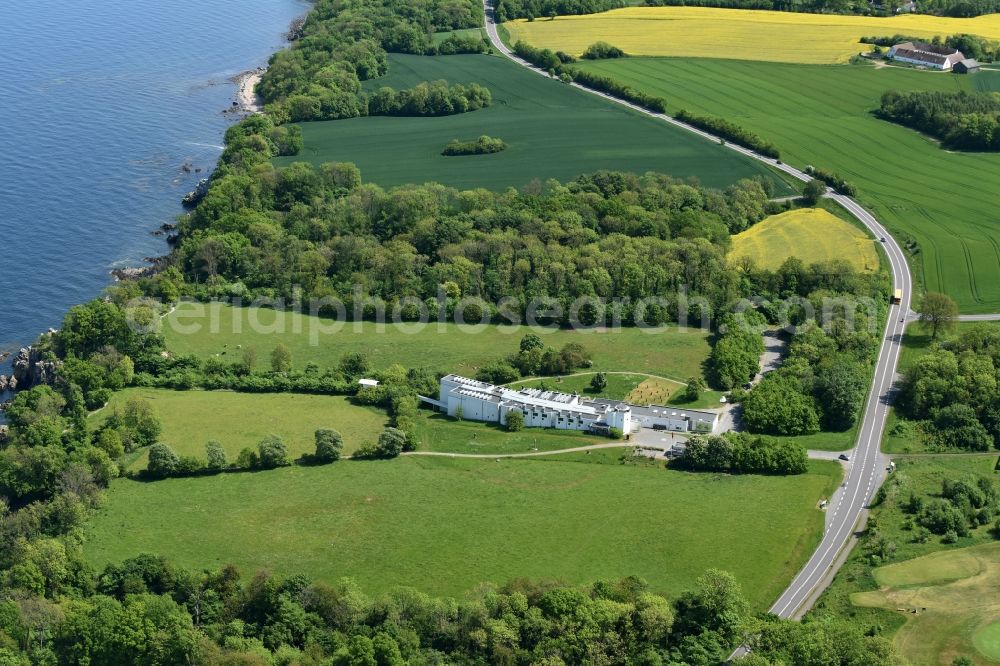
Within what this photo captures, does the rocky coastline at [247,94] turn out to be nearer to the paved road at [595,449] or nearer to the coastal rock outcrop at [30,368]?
the coastal rock outcrop at [30,368]

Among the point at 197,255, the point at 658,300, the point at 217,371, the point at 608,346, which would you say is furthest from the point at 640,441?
the point at 197,255

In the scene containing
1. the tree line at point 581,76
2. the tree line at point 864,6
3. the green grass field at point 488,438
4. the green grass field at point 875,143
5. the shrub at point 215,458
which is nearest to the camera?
the shrub at point 215,458

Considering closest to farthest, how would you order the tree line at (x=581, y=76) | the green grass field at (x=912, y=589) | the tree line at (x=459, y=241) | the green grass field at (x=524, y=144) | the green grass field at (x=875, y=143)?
the green grass field at (x=912, y=589) < the tree line at (x=459, y=241) < the green grass field at (x=875, y=143) < the green grass field at (x=524, y=144) < the tree line at (x=581, y=76)

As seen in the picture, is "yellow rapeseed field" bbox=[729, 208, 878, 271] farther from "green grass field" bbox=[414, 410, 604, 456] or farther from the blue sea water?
the blue sea water

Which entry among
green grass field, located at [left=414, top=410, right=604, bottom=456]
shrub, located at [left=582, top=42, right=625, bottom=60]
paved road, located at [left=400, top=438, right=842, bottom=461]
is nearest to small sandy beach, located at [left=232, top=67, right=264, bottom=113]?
shrub, located at [left=582, top=42, right=625, bottom=60]

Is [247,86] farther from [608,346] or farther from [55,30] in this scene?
[608,346]

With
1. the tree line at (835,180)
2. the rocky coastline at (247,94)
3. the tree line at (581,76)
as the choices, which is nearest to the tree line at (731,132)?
the tree line at (581,76)
